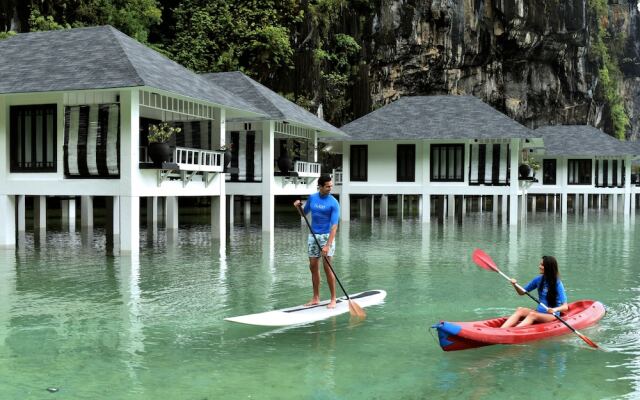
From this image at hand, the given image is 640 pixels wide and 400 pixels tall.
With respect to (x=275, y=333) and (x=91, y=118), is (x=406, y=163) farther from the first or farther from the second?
(x=275, y=333)

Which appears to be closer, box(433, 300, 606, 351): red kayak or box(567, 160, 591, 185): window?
box(433, 300, 606, 351): red kayak

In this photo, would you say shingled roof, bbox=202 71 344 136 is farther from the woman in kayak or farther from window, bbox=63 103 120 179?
the woman in kayak

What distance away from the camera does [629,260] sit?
62.8 ft

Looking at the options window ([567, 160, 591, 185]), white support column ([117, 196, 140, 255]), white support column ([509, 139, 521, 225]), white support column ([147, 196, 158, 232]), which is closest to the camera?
white support column ([117, 196, 140, 255])

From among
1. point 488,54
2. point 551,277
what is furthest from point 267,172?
point 488,54

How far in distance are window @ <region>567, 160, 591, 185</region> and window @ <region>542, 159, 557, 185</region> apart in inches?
38.4

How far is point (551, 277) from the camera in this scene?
31.7ft

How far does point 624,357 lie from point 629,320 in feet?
8.06

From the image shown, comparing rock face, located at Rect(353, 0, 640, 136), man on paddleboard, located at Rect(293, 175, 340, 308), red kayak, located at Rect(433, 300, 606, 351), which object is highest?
rock face, located at Rect(353, 0, 640, 136)

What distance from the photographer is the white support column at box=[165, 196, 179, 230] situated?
2653 centimetres

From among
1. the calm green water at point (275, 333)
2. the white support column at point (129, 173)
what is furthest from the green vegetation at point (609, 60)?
the white support column at point (129, 173)

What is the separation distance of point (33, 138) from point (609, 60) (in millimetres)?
64353

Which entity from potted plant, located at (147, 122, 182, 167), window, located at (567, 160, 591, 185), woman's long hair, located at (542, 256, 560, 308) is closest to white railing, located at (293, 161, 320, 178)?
potted plant, located at (147, 122, 182, 167)

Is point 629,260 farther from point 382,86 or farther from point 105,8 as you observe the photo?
point 382,86
